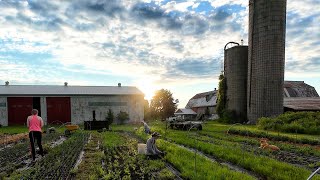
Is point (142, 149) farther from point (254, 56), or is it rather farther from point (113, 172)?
point (254, 56)

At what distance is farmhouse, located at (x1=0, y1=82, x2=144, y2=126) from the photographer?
39.8 m

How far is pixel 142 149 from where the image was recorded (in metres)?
12.8

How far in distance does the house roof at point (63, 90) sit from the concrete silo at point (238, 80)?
1431 centimetres

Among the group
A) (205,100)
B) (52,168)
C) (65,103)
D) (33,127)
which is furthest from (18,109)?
(205,100)

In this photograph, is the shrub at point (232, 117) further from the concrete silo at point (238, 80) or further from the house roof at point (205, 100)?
the house roof at point (205, 100)

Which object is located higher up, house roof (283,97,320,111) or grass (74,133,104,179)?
house roof (283,97,320,111)

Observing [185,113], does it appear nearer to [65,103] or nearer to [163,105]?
[163,105]

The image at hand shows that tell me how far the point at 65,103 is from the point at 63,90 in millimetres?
3150

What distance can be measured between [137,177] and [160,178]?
0.73 m

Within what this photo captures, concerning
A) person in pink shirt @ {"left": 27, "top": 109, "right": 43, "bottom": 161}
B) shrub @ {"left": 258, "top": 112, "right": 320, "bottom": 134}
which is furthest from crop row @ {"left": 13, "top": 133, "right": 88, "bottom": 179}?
shrub @ {"left": 258, "top": 112, "right": 320, "bottom": 134}

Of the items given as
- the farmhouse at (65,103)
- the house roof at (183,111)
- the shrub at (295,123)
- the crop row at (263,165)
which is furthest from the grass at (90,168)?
the house roof at (183,111)

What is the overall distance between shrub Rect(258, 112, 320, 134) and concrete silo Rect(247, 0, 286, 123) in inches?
233

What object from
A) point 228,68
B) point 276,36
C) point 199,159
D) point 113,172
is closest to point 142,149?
point 199,159

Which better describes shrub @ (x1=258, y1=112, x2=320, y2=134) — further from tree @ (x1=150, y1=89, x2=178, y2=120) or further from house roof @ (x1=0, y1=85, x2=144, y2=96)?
tree @ (x1=150, y1=89, x2=178, y2=120)
